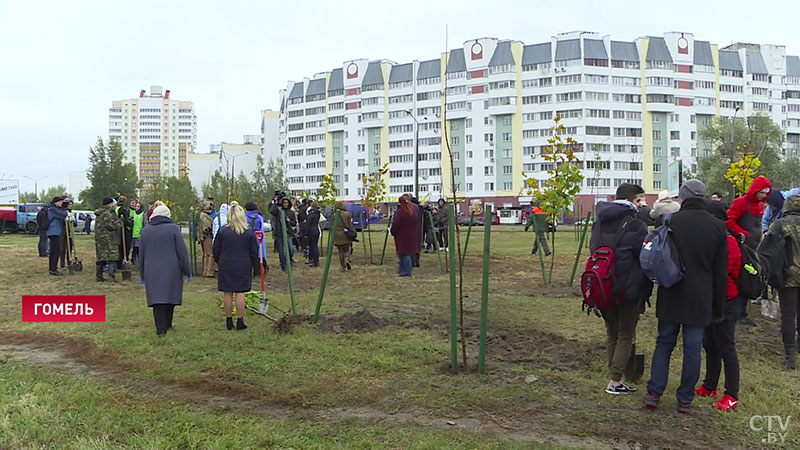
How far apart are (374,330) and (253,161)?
136112 mm

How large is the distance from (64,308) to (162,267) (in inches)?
144

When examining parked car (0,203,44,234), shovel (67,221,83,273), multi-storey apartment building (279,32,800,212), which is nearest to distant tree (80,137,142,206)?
parked car (0,203,44,234)

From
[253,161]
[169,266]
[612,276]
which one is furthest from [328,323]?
[253,161]

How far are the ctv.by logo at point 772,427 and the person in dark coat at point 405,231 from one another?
963cm

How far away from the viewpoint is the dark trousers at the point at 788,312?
21.8 feet

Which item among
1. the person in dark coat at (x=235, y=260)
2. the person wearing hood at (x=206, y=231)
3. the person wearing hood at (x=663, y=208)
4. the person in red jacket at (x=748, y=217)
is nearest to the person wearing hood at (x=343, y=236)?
the person wearing hood at (x=206, y=231)

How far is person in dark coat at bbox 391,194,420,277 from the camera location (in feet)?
46.1

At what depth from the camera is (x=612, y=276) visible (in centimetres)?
526

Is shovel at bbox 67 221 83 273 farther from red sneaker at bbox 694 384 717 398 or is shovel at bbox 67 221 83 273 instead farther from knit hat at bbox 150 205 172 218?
red sneaker at bbox 694 384 717 398

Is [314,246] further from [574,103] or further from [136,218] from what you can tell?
[574,103]

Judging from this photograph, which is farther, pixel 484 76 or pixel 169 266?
pixel 484 76

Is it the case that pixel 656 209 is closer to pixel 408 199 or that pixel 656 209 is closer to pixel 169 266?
pixel 169 266

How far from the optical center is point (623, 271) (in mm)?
5242

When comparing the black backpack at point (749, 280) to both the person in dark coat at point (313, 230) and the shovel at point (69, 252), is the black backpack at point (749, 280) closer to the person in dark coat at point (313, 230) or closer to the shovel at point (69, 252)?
the person in dark coat at point (313, 230)
